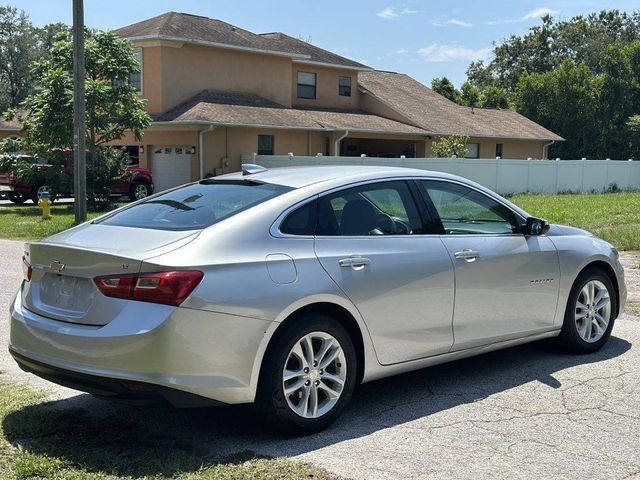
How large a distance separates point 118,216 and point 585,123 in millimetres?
47926

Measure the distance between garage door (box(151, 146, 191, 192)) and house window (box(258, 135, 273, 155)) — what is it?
9.83 feet

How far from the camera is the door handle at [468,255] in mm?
5469

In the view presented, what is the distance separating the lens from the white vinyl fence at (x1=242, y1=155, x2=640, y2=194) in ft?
89.7

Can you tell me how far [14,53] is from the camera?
67.4 metres

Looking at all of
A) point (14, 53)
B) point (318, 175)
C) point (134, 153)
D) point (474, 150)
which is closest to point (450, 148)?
point (474, 150)

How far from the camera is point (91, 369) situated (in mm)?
4227

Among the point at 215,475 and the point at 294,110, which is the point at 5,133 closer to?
the point at 294,110

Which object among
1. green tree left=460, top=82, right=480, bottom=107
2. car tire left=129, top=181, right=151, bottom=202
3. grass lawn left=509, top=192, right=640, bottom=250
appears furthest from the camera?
green tree left=460, top=82, right=480, bottom=107

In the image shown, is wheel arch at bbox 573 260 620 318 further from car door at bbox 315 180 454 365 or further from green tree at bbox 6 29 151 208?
green tree at bbox 6 29 151 208

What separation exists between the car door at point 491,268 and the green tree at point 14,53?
68.0 metres

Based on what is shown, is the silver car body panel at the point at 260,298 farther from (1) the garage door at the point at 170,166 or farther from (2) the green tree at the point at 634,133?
(2) the green tree at the point at 634,133

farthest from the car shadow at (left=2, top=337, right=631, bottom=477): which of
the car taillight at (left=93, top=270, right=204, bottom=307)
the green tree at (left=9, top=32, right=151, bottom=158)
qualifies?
the green tree at (left=9, top=32, right=151, bottom=158)

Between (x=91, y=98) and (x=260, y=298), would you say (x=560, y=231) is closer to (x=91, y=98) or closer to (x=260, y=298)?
(x=260, y=298)

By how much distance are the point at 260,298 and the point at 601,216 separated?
18.6 m
